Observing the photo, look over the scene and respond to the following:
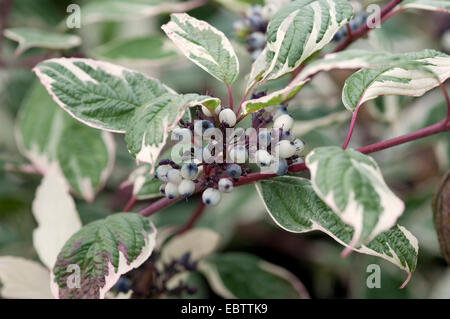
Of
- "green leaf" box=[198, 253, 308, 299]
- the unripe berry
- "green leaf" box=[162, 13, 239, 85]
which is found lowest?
"green leaf" box=[198, 253, 308, 299]

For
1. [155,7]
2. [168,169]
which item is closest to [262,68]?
[168,169]

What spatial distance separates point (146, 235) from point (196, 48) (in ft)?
0.91

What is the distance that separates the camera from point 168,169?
0.62 m

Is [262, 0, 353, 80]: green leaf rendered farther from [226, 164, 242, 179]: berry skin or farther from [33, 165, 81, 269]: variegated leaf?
[33, 165, 81, 269]: variegated leaf

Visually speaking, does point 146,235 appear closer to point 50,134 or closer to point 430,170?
point 50,134

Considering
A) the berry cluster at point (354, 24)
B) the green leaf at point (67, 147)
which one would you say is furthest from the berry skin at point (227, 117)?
the green leaf at point (67, 147)

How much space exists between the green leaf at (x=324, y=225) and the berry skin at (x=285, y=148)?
0.28 ft

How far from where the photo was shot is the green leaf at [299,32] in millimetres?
601

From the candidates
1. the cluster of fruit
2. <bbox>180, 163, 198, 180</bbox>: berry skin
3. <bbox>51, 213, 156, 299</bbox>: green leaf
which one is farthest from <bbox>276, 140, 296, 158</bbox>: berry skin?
<bbox>51, 213, 156, 299</bbox>: green leaf

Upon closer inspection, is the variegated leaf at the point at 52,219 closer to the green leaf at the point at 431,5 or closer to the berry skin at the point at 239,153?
the berry skin at the point at 239,153

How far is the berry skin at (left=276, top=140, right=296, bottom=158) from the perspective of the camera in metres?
0.57

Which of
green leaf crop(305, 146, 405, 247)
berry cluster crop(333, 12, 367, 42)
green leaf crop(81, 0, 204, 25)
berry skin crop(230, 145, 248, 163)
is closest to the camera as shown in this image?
green leaf crop(305, 146, 405, 247)

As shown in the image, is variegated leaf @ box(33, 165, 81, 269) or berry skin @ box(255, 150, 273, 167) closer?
berry skin @ box(255, 150, 273, 167)

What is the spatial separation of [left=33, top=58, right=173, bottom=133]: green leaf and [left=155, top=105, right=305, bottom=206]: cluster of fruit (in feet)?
0.31
